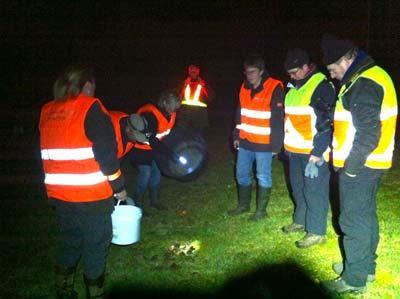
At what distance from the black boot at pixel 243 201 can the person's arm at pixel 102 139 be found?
289 centimetres

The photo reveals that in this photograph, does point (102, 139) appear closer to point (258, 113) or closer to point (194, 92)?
point (258, 113)

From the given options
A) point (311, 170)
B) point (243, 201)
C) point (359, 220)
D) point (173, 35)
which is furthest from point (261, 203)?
point (173, 35)

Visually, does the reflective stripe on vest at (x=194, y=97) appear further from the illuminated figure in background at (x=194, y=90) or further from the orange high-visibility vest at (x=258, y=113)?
the orange high-visibility vest at (x=258, y=113)

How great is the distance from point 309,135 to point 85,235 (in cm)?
253

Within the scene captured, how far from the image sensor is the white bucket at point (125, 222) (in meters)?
4.87

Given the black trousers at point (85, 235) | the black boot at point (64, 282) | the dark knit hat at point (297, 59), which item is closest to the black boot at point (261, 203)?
the dark knit hat at point (297, 59)

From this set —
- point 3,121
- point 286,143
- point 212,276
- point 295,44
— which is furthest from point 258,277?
point 295,44

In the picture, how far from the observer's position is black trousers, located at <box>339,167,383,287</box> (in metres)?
4.04

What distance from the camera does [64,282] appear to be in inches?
162

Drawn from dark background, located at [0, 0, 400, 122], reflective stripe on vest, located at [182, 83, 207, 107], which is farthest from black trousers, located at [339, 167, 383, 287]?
dark background, located at [0, 0, 400, 122]

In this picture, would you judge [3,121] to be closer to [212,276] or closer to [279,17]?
[212,276]

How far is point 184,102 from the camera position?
9289 mm

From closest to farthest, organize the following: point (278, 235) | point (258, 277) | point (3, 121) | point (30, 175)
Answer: point (258, 277)
point (278, 235)
point (30, 175)
point (3, 121)

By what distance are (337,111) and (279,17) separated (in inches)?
880
